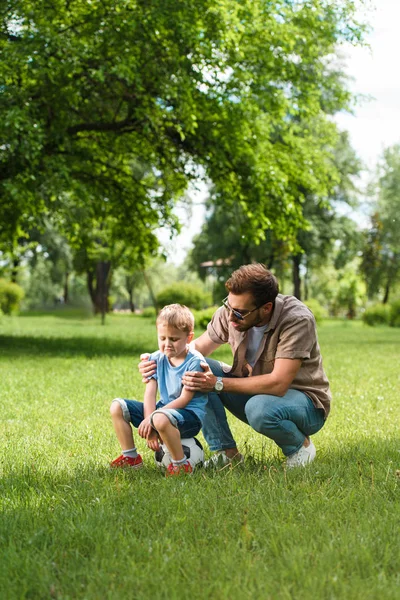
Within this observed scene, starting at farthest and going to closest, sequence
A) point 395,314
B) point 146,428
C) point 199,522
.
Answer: point 395,314 < point 146,428 < point 199,522

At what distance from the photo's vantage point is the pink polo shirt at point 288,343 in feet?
16.6

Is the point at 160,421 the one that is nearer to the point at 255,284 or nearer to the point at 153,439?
the point at 153,439

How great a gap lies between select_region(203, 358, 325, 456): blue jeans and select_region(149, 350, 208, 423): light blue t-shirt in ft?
0.90

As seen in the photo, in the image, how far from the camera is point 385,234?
55719 millimetres

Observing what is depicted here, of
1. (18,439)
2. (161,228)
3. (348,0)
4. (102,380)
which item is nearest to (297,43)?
(348,0)

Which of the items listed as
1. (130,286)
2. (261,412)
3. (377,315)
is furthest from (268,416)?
(130,286)

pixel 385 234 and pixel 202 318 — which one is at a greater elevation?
pixel 385 234

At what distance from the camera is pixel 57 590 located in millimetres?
3109

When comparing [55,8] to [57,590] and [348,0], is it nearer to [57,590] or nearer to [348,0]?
[348,0]

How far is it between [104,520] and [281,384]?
5.48 ft

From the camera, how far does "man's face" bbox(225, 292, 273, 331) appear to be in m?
4.95

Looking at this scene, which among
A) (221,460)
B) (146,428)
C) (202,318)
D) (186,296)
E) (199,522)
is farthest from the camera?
(186,296)

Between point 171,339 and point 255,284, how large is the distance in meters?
0.69

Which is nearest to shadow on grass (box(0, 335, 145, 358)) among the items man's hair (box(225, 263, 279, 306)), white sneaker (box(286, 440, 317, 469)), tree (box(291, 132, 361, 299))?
white sneaker (box(286, 440, 317, 469))
